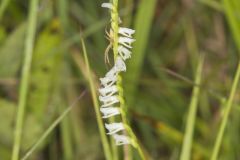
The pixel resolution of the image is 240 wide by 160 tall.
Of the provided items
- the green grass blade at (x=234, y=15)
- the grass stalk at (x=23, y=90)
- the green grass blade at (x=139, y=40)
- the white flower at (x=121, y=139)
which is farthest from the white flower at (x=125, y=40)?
the green grass blade at (x=139, y=40)

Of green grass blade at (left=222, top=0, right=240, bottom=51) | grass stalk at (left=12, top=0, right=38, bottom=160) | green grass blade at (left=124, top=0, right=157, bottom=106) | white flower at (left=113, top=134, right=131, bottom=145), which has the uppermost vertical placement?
green grass blade at (left=124, top=0, right=157, bottom=106)

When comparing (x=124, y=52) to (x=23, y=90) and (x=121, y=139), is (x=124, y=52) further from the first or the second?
(x=23, y=90)

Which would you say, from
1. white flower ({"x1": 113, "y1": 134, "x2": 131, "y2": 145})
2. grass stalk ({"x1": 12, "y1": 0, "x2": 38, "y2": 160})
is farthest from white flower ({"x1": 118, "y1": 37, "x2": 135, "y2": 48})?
grass stalk ({"x1": 12, "y1": 0, "x2": 38, "y2": 160})

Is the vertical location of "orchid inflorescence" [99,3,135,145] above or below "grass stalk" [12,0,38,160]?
below

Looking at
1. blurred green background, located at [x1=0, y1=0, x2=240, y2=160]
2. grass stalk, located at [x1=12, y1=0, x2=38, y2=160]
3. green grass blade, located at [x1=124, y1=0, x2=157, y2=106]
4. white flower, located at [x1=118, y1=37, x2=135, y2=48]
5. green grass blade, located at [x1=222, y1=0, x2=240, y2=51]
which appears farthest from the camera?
green grass blade, located at [x1=124, y1=0, x2=157, y2=106]

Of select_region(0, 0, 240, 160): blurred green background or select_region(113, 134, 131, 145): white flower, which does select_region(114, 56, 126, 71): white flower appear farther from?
select_region(0, 0, 240, 160): blurred green background

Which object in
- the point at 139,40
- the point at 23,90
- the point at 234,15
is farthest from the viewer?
the point at 139,40

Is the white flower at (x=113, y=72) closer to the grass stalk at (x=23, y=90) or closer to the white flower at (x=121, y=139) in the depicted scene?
the white flower at (x=121, y=139)

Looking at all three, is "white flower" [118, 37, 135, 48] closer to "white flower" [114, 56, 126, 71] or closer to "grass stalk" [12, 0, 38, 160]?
"white flower" [114, 56, 126, 71]

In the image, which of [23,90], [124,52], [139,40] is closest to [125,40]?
[124,52]

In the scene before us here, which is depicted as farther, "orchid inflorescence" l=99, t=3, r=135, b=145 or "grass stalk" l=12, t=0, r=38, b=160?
"grass stalk" l=12, t=0, r=38, b=160

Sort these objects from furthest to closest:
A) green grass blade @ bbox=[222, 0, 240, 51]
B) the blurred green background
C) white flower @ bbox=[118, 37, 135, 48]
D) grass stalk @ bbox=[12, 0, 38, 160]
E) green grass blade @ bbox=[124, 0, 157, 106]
Answer: 1. green grass blade @ bbox=[124, 0, 157, 106]
2. the blurred green background
3. green grass blade @ bbox=[222, 0, 240, 51]
4. grass stalk @ bbox=[12, 0, 38, 160]
5. white flower @ bbox=[118, 37, 135, 48]
